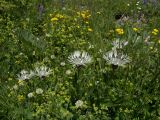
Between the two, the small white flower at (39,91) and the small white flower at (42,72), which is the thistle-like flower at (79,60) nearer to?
the small white flower at (42,72)

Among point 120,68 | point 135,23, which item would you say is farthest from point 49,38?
point 120,68

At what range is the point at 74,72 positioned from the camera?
432 centimetres

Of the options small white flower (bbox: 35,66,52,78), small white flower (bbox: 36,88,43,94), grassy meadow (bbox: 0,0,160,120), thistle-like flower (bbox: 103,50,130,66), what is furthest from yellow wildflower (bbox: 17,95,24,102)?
thistle-like flower (bbox: 103,50,130,66)

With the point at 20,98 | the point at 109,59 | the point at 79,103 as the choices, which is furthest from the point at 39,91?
the point at 109,59

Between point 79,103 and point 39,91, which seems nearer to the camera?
point 79,103

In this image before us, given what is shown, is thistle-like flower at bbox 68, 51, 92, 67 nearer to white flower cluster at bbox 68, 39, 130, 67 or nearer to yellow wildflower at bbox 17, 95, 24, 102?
white flower cluster at bbox 68, 39, 130, 67

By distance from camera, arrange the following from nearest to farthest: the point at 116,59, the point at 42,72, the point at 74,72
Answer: the point at 116,59 → the point at 42,72 → the point at 74,72

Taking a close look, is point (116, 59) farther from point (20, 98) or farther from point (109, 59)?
point (20, 98)

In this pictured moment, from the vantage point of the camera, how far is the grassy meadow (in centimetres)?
382

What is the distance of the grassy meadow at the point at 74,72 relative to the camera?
382cm

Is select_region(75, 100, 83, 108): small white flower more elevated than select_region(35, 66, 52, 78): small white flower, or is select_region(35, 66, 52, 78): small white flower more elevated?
select_region(35, 66, 52, 78): small white flower

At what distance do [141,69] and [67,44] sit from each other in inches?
67.3

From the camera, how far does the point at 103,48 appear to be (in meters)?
5.00

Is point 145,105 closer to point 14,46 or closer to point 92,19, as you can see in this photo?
point 14,46
